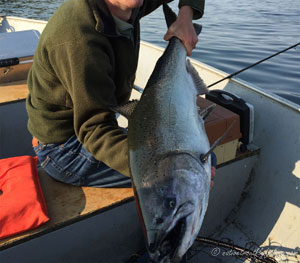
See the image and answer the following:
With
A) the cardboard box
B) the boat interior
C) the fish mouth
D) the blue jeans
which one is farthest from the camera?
the cardboard box

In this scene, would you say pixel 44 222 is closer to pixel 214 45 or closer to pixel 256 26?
pixel 214 45

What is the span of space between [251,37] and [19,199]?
10.5 metres

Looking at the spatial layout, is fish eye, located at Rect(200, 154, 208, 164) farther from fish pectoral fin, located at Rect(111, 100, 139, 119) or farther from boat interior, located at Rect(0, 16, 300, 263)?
boat interior, located at Rect(0, 16, 300, 263)

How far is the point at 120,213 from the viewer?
2285 millimetres

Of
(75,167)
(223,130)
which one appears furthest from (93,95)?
(223,130)

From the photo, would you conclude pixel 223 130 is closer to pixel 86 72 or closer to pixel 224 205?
pixel 224 205

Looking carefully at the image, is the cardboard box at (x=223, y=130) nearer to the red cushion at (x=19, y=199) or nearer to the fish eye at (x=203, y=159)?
the fish eye at (x=203, y=159)

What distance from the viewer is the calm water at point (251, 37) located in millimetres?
7227

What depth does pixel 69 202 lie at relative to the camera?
2229 millimetres

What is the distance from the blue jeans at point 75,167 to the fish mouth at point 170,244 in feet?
3.64

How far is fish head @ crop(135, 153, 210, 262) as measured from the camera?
1.24 metres

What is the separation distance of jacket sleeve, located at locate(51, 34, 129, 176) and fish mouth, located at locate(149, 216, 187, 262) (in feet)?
1.96

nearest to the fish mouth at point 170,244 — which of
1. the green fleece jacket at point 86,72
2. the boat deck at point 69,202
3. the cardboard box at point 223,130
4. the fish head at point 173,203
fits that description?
the fish head at point 173,203

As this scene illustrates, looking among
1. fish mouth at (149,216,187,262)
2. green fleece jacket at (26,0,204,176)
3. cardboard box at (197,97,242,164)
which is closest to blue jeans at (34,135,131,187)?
green fleece jacket at (26,0,204,176)
